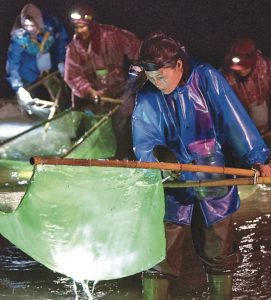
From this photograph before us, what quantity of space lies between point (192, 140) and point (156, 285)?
1105 millimetres

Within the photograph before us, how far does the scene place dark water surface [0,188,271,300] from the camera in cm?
489

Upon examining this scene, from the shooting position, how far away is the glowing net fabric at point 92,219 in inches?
152

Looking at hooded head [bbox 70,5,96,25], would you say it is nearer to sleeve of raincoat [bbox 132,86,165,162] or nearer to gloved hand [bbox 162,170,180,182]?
sleeve of raincoat [bbox 132,86,165,162]

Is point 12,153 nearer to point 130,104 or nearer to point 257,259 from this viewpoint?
point 130,104

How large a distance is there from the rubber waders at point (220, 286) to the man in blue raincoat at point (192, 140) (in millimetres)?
11

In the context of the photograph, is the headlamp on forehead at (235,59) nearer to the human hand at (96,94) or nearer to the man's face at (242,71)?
the man's face at (242,71)

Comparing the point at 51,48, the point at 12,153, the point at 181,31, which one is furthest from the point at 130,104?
the point at 181,31

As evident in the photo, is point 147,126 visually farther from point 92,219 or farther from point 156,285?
point 156,285

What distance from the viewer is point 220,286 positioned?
4402 mm

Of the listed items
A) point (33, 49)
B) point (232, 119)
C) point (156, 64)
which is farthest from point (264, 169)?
point (33, 49)

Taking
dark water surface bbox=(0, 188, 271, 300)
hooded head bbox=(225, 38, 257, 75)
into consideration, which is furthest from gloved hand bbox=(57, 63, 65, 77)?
dark water surface bbox=(0, 188, 271, 300)

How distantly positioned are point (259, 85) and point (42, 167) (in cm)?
537

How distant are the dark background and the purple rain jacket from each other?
41.4 feet

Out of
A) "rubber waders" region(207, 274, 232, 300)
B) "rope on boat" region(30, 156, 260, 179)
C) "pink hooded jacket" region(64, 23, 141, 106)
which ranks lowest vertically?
"rubber waders" region(207, 274, 232, 300)
